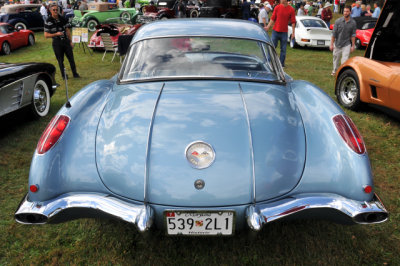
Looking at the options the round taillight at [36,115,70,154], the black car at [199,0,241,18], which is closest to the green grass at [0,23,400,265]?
the round taillight at [36,115,70,154]

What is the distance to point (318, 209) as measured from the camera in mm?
2002

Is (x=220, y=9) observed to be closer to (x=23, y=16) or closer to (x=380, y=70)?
(x=23, y=16)

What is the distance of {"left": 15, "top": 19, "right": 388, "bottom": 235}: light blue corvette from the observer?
1.97 m

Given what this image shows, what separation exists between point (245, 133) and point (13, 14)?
18.9 m

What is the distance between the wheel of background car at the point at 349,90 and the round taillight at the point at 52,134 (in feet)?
15.1

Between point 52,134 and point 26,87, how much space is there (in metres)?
2.81

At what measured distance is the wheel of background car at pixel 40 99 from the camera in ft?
16.5

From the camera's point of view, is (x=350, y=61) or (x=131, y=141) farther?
(x=350, y=61)

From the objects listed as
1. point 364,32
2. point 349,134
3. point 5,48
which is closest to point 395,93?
point 349,134

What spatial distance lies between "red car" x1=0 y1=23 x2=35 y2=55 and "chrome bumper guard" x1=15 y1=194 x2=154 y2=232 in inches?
480

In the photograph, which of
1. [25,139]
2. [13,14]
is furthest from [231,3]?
[25,139]

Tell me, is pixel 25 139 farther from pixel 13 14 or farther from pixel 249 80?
pixel 13 14

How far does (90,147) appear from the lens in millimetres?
2275

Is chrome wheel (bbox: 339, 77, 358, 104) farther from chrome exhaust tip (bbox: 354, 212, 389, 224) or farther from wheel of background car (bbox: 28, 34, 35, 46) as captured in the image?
wheel of background car (bbox: 28, 34, 35, 46)
